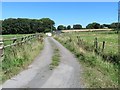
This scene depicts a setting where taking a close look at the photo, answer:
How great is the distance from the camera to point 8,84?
9.45m

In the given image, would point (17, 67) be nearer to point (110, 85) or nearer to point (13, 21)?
point (110, 85)

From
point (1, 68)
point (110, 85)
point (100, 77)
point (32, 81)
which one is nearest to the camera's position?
point (110, 85)

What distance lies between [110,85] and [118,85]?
0.86ft

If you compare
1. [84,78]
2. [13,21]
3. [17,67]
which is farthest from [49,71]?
[13,21]

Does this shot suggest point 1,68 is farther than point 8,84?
Yes

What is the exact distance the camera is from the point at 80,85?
9414 millimetres

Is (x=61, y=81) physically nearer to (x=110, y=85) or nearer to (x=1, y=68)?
(x=110, y=85)

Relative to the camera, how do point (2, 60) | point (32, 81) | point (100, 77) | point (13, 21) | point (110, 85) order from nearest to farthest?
point (110, 85) → point (32, 81) → point (100, 77) → point (2, 60) → point (13, 21)

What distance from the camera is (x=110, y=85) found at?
924 cm

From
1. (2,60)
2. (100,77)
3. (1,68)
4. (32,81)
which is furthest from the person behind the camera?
(2,60)

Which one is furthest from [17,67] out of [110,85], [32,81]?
[110,85]

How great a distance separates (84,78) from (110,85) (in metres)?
1.63

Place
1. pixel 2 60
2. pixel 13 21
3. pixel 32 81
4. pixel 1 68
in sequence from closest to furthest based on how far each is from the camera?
1. pixel 32 81
2. pixel 1 68
3. pixel 2 60
4. pixel 13 21

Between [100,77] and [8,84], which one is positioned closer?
[8,84]
